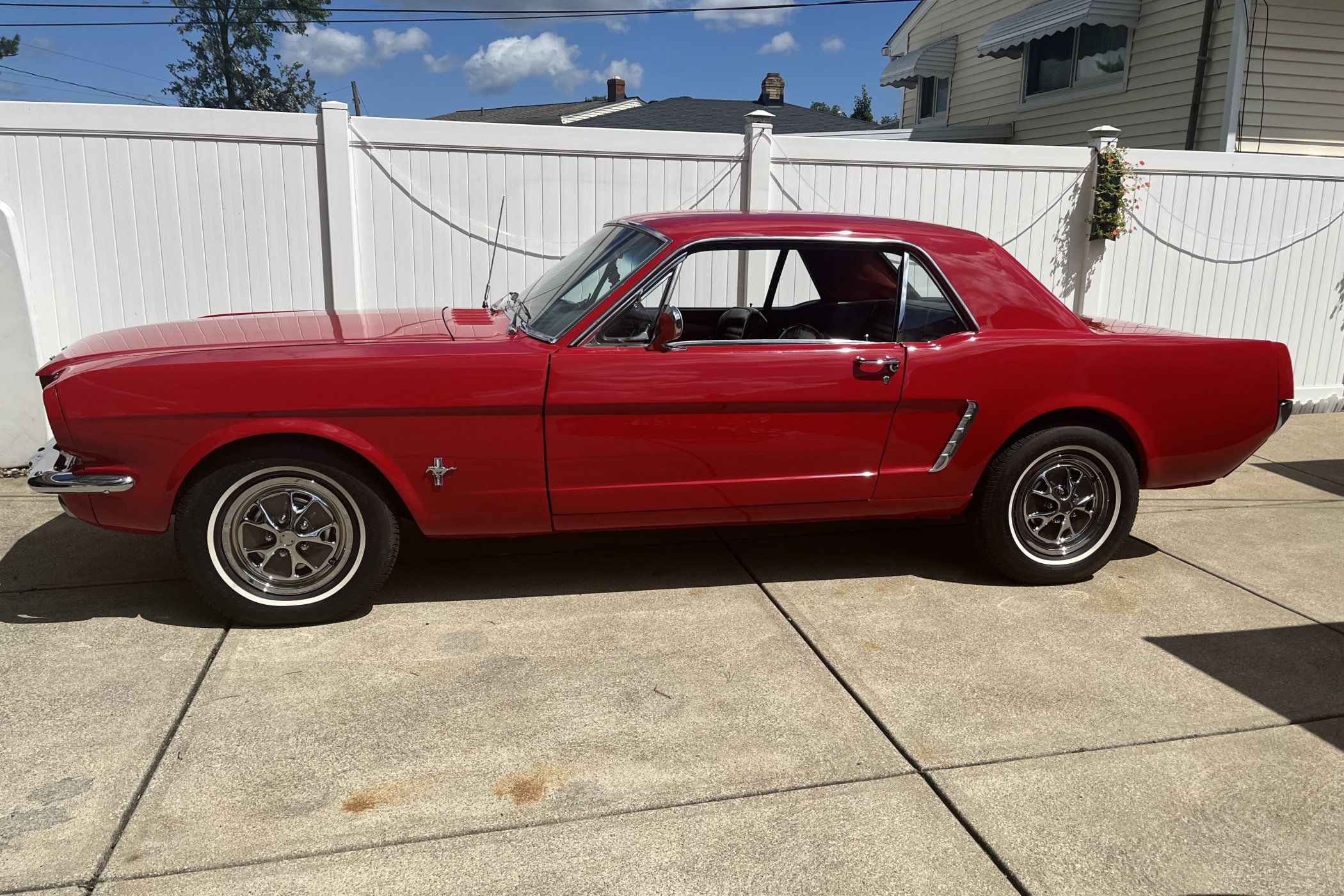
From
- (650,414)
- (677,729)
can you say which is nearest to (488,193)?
(650,414)

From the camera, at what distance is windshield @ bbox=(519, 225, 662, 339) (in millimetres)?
4133

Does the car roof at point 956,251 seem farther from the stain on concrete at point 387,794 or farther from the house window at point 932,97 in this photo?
the house window at point 932,97

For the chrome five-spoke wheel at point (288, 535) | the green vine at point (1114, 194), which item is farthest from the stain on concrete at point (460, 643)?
the green vine at point (1114, 194)

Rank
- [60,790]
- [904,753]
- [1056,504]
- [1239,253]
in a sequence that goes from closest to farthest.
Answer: [60,790]
[904,753]
[1056,504]
[1239,253]

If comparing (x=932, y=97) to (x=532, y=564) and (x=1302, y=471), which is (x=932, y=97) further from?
(x=532, y=564)

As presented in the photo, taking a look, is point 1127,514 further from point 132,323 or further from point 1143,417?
point 132,323

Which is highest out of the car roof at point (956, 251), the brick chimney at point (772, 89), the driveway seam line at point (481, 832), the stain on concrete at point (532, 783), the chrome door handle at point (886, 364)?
the brick chimney at point (772, 89)

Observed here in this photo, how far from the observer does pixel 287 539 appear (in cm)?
390

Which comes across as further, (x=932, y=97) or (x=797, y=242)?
(x=932, y=97)

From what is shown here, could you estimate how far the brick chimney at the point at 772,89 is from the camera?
2753cm

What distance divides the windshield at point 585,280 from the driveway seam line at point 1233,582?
3.17 m

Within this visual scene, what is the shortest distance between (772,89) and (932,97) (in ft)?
31.2

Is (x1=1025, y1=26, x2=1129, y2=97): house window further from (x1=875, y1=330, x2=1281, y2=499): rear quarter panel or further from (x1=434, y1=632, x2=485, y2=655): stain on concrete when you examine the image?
(x1=434, y1=632, x2=485, y2=655): stain on concrete

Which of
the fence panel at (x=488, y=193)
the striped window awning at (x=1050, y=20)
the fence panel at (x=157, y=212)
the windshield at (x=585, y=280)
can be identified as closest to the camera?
the windshield at (x=585, y=280)
